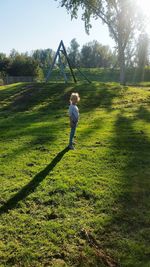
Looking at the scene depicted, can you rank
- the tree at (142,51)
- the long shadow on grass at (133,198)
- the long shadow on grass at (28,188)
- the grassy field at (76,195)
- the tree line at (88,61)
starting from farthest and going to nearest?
the tree at (142,51), the tree line at (88,61), the long shadow on grass at (28,188), the long shadow on grass at (133,198), the grassy field at (76,195)

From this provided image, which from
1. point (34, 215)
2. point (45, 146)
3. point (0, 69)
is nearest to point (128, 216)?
point (34, 215)

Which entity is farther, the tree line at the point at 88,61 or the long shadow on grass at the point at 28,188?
the tree line at the point at 88,61

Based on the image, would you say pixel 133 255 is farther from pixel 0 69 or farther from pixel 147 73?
pixel 147 73

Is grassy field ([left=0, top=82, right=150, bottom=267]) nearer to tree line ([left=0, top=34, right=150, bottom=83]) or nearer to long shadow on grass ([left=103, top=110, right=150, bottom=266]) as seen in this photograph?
long shadow on grass ([left=103, top=110, right=150, bottom=266])

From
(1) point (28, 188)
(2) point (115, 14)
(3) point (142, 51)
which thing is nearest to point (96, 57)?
(3) point (142, 51)

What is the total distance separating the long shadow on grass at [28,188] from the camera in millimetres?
7848

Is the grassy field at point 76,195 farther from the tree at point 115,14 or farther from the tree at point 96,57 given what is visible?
the tree at point 96,57

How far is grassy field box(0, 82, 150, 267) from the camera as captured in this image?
6230 millimetres

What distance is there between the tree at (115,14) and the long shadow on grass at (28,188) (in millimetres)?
35772

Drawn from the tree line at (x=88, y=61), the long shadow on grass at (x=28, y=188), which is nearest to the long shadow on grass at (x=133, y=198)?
the long shadow on grass at (x=28, y=188)

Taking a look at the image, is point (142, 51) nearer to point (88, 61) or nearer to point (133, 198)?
point (88, 61)

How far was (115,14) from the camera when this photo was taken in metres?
44.6

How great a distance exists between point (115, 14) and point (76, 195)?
132 feet

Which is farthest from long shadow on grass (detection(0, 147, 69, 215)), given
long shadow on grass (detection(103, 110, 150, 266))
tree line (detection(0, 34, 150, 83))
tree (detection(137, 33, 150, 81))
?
tree (detection(137, 33, 150, 81))
